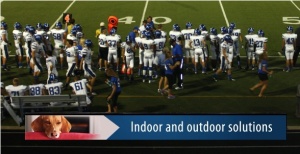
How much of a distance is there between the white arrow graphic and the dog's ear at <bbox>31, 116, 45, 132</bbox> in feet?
→ 4.59

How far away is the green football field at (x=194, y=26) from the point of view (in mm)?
18188

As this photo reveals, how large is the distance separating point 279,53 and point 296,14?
789 centimetres

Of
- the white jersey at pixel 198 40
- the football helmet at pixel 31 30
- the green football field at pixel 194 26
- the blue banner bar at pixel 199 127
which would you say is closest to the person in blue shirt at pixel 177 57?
the green football field at pixel 194 26

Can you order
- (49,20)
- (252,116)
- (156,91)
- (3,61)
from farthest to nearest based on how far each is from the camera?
(49,20) < (3,61) < (156,91) < (252,116)

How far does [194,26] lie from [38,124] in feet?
48.9

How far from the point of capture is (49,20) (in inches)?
1187

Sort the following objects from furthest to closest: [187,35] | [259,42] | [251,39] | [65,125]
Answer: [187,35], [251,39], [259,42], [65,125]

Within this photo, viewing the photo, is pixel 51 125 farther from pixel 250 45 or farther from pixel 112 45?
pixel 250 45

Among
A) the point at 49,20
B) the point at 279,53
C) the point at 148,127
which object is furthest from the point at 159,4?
the point at 148,127

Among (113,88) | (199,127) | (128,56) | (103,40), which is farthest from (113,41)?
(199,127)

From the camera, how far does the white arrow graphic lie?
14820 mm

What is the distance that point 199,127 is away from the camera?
14.8 metres

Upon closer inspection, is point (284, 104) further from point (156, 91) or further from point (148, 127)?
point (148, 127)

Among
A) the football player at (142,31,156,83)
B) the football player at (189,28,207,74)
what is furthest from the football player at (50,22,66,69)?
the football player at (189,28,207,74)
